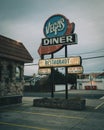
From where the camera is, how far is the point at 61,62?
16.5 meters

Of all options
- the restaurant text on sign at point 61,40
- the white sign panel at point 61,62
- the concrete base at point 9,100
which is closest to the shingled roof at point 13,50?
the white sign panel at point 61,62

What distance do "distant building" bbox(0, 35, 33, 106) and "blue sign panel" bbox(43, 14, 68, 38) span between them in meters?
3.42

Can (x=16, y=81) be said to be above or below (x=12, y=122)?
above

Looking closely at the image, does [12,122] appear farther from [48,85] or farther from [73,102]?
[48,85]

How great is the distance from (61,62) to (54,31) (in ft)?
10.3

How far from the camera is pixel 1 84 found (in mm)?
16469

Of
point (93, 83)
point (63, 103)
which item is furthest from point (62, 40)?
point (93, 83)

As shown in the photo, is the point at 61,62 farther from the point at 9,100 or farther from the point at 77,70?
the point at 9,100

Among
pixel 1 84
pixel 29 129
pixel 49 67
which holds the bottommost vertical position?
pixel 29 129

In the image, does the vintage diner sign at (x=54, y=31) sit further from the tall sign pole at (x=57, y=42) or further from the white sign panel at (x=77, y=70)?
the white sign panel at (x=77, y=70)

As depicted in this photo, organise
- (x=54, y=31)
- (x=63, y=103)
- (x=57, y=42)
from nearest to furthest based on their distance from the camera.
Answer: (x=63, y=103)
(x=57, y=42)
(x=54, y=31)

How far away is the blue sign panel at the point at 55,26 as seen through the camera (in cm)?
1700

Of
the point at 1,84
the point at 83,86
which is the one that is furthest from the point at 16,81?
the point at 83,86

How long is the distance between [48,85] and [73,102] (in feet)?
111
